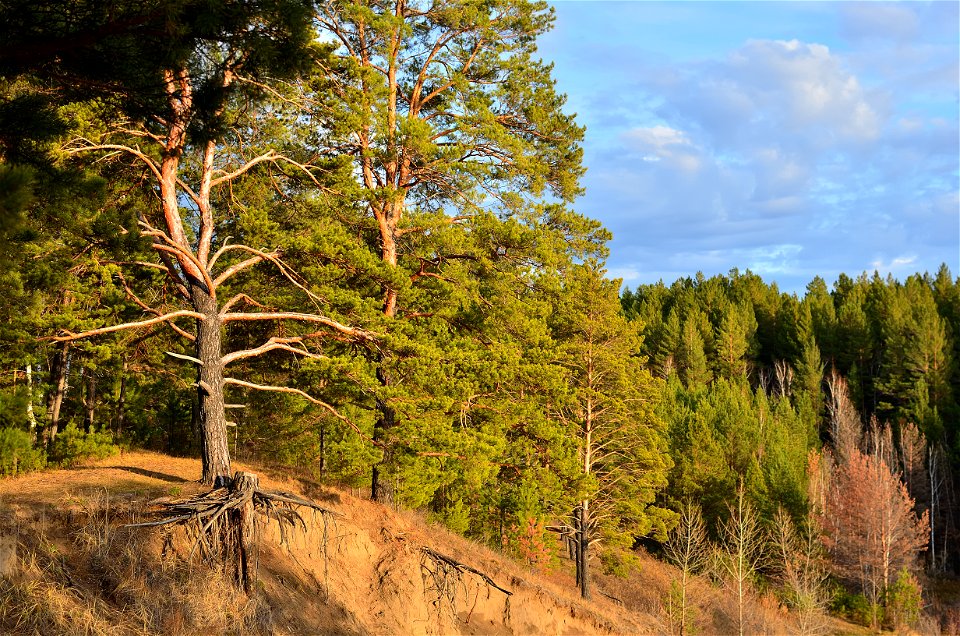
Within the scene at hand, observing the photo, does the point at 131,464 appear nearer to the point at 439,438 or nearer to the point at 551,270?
the point at 439,438

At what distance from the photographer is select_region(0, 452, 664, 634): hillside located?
826cm

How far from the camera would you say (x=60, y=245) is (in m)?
12.0

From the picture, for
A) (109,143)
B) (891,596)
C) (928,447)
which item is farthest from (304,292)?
(928,447)

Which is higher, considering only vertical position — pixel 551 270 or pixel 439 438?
pixel 551 270

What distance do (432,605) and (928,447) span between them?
5643 centimetres

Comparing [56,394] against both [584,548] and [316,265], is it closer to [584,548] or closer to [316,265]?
[316,265]

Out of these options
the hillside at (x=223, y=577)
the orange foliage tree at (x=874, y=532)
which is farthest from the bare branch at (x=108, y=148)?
the orange foliage tree at (x=874, y=532)

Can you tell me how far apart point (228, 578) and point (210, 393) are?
433 cm

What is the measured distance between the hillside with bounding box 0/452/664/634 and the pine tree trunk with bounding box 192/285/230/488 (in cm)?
58

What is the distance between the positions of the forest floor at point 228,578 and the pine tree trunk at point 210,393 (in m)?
0.58

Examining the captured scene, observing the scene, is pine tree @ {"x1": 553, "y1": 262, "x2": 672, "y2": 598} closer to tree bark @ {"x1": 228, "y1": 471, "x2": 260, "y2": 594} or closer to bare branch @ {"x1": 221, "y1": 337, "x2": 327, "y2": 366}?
bare branch @ {"x1": 221, "y1": 337, "x2": 327, "y2": 366}

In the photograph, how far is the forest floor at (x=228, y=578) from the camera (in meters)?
8.26

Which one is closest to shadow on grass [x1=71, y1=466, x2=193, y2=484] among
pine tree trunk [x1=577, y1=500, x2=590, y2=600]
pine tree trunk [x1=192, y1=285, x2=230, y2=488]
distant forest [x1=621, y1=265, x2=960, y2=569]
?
pine tree trunk [x1=192, y1=285, x2=230, y2=488]

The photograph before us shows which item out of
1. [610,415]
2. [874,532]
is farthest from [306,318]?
[874,532]
